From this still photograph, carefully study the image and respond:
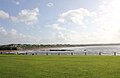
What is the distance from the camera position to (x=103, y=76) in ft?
70.4

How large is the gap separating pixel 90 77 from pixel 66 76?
7.05 feet

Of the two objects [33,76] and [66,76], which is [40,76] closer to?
[33,76]

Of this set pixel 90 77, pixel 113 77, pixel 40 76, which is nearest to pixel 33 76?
pixel 40 76

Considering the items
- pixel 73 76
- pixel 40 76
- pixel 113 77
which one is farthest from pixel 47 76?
pixel 113 77

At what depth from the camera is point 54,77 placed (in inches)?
827

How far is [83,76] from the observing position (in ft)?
70.5

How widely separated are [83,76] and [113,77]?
2617 mm

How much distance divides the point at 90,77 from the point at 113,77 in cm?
197

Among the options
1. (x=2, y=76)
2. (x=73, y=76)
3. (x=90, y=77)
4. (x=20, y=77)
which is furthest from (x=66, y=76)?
(x=2, y=76)

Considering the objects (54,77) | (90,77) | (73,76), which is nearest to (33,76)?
(54,77)

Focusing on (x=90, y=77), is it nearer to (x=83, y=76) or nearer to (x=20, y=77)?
(x=83, y=76)

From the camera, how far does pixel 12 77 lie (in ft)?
68.8

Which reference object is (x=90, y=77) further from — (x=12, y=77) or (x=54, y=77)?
(x=12, y=77)

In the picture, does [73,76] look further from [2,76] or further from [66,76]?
[2,76]
